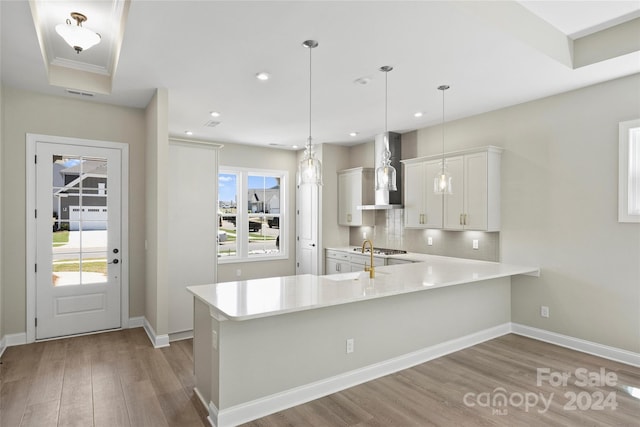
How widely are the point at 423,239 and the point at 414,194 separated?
0.74 metres

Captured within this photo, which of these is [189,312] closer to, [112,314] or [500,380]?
[112,314]

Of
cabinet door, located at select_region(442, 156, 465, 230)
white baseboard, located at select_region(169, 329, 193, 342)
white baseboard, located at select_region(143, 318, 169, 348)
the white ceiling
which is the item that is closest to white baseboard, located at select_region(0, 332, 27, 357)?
white baseboard, located at select_region(143, 318, 169, 348)

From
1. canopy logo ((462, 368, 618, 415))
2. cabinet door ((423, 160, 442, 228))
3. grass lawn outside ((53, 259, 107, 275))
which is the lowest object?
canopy logo ((462, 368, 618, 415))

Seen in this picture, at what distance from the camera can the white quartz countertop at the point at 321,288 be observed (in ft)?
7.78

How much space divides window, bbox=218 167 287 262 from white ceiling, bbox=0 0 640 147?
95.6 inches

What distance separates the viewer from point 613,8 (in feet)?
9.23

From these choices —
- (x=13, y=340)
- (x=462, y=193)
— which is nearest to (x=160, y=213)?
(x=13, y=340)

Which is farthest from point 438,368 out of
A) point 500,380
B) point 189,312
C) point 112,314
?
point 112,314

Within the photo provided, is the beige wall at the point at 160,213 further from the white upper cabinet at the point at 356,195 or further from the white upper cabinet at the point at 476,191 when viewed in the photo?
the white upper cabinet at the point at 476,191

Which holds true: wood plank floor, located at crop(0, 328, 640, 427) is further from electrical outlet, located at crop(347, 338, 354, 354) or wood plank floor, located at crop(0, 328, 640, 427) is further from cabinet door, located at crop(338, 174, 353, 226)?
cabinet door, located at crop(338, 174, 353, 226)

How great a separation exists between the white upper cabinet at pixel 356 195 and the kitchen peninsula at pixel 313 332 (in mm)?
2535

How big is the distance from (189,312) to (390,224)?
11.3 feet

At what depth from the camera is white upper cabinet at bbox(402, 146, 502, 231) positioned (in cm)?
437

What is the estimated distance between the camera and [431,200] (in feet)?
16.3
